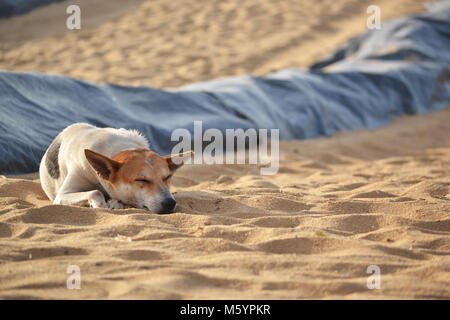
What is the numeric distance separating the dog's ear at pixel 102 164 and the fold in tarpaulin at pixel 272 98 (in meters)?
1.65

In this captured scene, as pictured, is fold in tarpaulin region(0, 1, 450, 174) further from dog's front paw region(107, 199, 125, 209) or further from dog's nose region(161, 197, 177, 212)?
dog's nose region(161, 197, 177, 212)

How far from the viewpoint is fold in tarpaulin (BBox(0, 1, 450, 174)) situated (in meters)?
5.96

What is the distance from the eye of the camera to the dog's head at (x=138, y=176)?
407cm

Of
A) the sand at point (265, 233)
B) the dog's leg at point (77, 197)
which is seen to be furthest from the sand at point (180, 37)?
the dog's leg at point (77, 197)

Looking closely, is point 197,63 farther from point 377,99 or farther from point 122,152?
point 122,152

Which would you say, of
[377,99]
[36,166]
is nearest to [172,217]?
[36,166]

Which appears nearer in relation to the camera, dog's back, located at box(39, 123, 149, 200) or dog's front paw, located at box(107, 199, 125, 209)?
dog's front paw, located at box(107, 199, 125, 209)

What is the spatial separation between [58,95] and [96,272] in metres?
4.10

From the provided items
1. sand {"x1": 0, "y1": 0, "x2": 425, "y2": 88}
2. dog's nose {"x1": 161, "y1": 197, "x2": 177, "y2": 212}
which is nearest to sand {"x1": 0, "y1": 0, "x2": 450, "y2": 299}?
dog's nose {"x1": 161, "y1": 197, "x2": 177, "y2": 212}

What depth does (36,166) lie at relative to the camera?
18.5ft

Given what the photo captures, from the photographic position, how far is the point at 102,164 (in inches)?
162

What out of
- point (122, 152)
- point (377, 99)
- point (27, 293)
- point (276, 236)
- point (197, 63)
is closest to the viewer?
point (27, 293)

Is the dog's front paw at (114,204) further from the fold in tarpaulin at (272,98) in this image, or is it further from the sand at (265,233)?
the fold in tarpaulin at (272,98)

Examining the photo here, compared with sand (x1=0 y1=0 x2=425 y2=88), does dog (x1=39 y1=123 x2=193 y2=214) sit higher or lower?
lower
